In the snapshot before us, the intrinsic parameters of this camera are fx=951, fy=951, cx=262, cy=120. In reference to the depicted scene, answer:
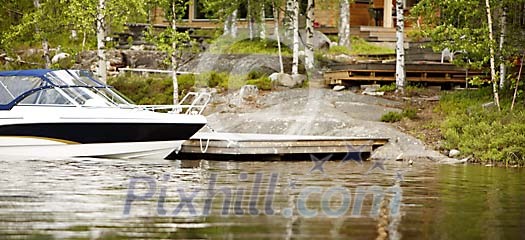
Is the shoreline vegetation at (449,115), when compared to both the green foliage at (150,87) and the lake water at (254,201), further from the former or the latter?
the lake water at (254,201)

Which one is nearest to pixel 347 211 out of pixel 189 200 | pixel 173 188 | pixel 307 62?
pixel 189 200

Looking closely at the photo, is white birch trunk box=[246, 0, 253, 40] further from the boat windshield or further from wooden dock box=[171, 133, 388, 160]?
the boat windshield

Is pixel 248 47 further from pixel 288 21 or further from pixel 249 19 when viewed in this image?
pixel 288 21

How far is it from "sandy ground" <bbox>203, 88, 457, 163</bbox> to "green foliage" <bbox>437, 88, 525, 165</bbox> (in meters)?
0.57

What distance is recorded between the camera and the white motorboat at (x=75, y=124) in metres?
19.7

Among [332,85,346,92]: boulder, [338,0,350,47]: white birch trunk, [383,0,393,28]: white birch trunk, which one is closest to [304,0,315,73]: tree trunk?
[332,85,346,92]: boulder

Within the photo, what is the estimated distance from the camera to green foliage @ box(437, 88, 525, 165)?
65.5 feet

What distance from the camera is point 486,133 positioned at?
20656mm

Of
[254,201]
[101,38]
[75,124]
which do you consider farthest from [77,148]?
[254,201]

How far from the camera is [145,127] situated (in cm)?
2000

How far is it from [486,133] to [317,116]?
4594 mm

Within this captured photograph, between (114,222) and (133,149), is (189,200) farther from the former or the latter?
(133,149)

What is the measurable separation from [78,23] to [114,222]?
50.4 feet

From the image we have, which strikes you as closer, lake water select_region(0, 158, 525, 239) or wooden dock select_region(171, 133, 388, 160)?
lake water select_region(0, 158, 525, 239)
